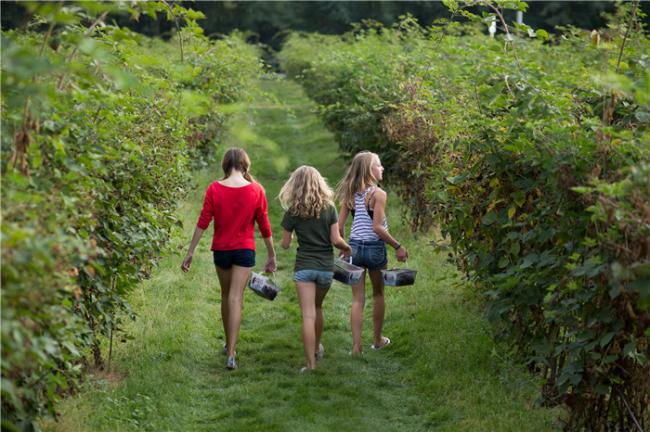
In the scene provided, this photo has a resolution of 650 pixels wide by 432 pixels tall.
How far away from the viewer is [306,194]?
747 centimetres

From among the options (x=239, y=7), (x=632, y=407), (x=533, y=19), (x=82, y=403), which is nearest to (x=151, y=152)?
(x=82, y=403)

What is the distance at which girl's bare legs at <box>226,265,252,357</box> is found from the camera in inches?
304

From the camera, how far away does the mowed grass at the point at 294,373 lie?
6.34 m

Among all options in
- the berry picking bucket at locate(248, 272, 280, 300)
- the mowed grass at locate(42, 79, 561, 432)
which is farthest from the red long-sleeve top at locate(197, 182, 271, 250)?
the mowed grass at locate(42, 79, 561, 432)

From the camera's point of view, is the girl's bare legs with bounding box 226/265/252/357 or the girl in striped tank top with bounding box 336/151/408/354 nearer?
the girl's bare legs with bounding box 226/265/252/357

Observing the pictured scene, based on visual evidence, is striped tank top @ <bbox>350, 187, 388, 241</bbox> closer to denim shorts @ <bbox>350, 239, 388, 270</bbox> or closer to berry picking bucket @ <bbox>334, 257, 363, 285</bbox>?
denim shorts @ <bbox>350, 239, 388, 270</bbox>

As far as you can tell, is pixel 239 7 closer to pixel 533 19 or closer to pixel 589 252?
pixel 533 19

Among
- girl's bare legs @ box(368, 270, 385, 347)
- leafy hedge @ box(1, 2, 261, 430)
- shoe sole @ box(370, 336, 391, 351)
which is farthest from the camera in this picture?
shoe sole @ box(370, 336, 391, 351)

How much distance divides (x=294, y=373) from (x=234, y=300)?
31.2 inches

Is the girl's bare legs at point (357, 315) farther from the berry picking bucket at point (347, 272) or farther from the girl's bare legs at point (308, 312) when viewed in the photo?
the girl's bare legs at point (308, 312)

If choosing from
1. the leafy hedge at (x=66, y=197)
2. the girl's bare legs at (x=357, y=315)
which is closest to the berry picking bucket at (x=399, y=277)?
the girl's bare legs at (x=357, y=315)

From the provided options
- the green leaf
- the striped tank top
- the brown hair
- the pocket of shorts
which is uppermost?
the green leaf

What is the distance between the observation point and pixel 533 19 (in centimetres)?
5816

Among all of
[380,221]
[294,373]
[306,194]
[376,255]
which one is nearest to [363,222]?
[380,221]
